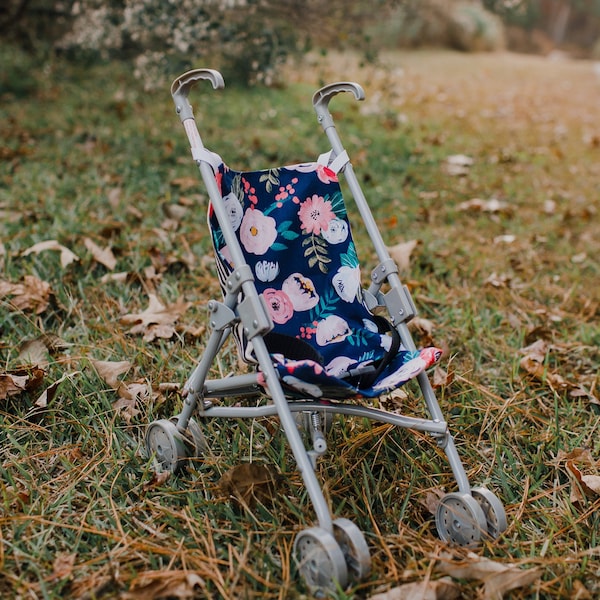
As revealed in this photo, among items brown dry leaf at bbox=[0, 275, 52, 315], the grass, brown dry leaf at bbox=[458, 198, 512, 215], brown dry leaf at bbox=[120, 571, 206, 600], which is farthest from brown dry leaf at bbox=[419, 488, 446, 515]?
brown dry leaf at bbox=[458, 198, 512, 215]

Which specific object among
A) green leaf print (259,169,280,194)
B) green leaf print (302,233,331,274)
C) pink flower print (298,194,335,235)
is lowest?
green leaf print (302,233,331,274)

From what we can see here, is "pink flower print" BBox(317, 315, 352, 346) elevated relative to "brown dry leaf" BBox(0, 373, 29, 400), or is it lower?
elevated

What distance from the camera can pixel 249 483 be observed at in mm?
1965

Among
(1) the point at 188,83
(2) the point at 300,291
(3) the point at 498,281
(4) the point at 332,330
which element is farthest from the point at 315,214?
(3) the point at 498,281

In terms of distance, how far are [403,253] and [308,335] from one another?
1457 mm

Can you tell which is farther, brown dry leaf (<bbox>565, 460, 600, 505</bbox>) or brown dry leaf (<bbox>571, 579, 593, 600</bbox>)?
brown dry leaf (<bbox>565, 460, 600, 505</bbox>)

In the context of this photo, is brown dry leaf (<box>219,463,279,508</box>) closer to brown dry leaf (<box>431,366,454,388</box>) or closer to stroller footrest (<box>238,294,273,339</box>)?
stroller footrest (<box>238,294,273,339</box>)

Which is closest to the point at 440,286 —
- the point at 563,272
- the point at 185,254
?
the point at 563,272

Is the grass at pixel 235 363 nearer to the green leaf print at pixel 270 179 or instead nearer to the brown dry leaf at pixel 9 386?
the brown dry leaf at pixel 9 386

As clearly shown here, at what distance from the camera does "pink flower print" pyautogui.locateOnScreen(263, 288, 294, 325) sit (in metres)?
2.34

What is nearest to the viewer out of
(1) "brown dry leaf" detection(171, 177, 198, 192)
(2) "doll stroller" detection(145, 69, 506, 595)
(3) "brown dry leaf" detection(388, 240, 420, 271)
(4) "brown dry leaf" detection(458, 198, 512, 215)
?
(2) "doll stroller" detection(145, 69, 506, 595)

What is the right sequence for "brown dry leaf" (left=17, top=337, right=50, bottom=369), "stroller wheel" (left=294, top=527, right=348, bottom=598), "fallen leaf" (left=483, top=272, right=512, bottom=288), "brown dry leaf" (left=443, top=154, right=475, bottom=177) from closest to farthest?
"stroller wheel" (left=294, top=527, right=348, bottom=598) < "brown dry leaf" (left=17, top=337, right=50, bottom=369) < "fallen leaf" (left=483, top=272, right=512, bottom=288) < "brown dry leaf" (left=443, top=154, right=475, bottom=177)

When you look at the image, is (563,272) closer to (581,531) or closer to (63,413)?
(581,531)

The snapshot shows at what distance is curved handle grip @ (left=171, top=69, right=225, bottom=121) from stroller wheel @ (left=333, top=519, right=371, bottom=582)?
4.15ft
